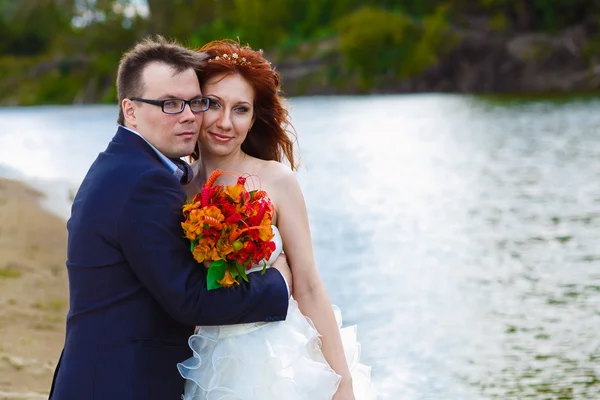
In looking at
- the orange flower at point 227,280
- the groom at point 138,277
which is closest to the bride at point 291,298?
the groom at point 138,277

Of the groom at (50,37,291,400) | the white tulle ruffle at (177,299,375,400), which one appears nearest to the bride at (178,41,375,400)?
the white tulle ruffle at (177,299,375,400)

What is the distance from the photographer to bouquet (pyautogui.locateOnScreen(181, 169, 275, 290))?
3.52m

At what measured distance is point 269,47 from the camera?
100m

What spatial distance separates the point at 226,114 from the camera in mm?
4090

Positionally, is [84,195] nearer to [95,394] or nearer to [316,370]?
[95,394]

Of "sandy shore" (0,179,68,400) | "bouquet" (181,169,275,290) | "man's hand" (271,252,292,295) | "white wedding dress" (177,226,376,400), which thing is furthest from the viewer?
"sandy shore" (0,179,68,400)

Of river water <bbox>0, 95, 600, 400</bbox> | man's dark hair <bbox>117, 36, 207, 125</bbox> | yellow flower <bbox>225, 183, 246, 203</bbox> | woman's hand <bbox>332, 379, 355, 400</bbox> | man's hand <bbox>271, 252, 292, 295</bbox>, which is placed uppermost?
man's dark hair <bbox>117, 36, 207, 125</bbox>

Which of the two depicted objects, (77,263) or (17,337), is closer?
(77,263)

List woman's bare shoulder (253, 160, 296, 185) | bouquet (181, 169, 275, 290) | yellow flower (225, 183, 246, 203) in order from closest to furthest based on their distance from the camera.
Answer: bouquet (181, 169, 275, 290), yellow flower (225, 183, 246, 203), woman's bare shoulder (253, 160, 296, 185)

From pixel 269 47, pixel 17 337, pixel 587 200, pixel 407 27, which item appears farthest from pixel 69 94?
pixel 17 337

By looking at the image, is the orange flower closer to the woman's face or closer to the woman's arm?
the woman's arm

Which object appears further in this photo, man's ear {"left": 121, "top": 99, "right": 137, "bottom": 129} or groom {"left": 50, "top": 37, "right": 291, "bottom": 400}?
man's ear {"left": 121, "top": 99, "right": 137, "bottom": 129}

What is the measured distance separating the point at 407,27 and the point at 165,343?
85.3m

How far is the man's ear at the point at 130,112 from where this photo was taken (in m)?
3.71
